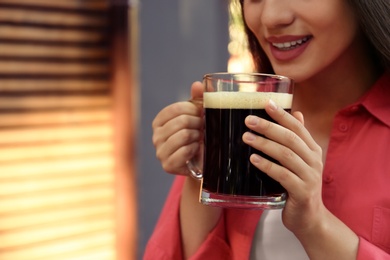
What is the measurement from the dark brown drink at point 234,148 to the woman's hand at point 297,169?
0.11 feet

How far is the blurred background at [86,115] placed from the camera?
3332 millimetres

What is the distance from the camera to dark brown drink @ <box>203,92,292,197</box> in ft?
4.03

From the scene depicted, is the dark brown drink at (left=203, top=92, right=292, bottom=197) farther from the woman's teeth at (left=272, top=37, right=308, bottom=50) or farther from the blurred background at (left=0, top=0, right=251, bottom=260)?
the blurred background at (left=0, top=0, right=251, bottom=260)

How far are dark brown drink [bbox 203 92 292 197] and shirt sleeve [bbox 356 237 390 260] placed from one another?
0.20 metres

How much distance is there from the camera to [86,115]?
12.0 ft

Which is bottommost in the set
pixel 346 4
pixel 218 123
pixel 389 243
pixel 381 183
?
pixel 389 243

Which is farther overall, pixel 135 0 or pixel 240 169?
pixel 135 0

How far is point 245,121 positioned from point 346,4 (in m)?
0.40

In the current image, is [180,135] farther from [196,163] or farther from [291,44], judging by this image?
[291,44]

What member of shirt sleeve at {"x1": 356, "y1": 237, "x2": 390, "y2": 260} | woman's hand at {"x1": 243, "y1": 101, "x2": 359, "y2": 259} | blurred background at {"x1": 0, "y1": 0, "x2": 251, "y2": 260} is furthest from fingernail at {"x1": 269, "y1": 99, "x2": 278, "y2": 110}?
blurred background at {"x1": 0, "y1": 0, "x2": 251, "y2": 260}

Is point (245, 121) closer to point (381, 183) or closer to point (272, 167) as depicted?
point (272, 167)

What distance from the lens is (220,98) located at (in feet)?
4.21

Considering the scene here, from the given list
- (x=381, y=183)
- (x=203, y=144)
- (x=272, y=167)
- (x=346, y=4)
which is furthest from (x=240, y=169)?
(x=346, y=4)

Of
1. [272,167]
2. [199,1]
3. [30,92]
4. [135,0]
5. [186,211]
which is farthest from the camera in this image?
[199,1]
